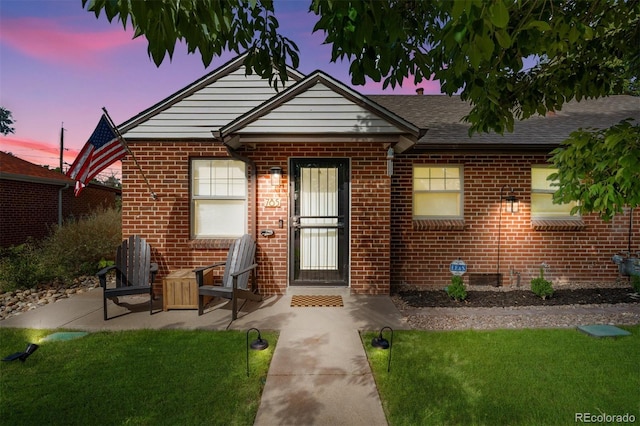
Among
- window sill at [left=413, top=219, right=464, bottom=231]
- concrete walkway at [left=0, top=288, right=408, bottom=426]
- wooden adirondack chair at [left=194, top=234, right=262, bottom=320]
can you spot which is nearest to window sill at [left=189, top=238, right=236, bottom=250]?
wooden adirondack chair at [left=194, top=234, right=262, bottom=320]

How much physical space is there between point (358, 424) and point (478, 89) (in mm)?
3064

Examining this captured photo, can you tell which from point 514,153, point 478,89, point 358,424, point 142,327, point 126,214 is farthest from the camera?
point 514,153

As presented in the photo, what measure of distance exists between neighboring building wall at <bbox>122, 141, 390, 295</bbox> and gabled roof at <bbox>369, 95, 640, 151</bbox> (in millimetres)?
1643

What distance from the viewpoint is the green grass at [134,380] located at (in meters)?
2.60

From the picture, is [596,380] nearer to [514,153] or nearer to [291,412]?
[291,412]

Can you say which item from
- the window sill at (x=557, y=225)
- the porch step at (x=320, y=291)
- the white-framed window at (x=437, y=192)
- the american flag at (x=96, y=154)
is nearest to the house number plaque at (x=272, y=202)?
the porch step at (x=320, y=291)

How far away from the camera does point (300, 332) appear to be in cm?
421

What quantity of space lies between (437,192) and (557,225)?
8.85 ft

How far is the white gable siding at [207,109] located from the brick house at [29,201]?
27.5 feet

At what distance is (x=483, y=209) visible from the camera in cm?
677

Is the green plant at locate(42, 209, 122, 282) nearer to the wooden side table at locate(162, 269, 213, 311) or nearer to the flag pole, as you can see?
the flag pole

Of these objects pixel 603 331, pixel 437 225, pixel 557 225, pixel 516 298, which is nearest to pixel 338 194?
pixel 437 225

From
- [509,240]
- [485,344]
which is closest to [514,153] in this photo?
[509,240]

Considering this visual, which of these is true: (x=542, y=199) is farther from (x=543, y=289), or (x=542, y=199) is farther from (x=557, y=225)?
(x=543, y=289)
